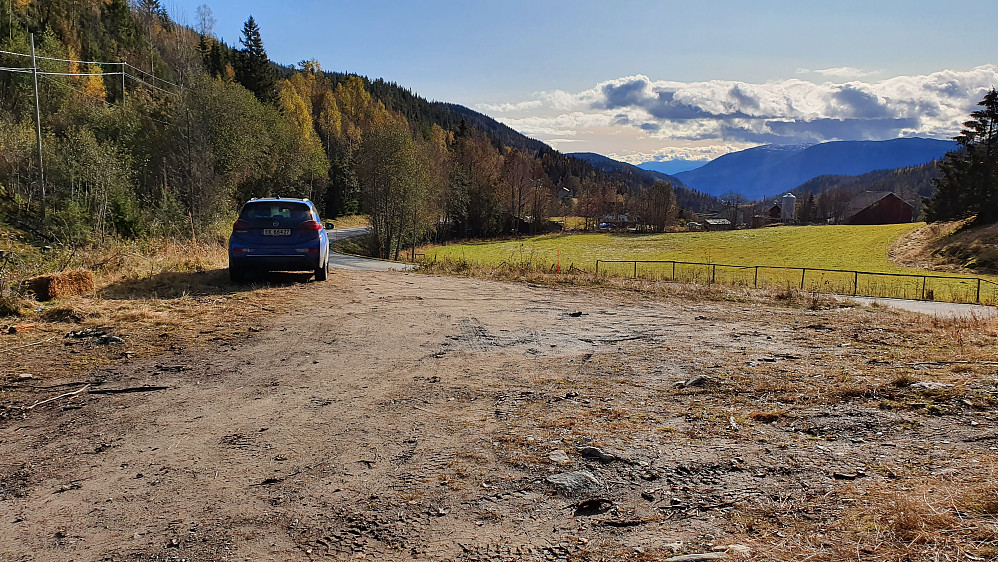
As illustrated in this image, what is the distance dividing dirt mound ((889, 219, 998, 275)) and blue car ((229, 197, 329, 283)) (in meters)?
48.8

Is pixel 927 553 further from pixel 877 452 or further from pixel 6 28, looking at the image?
pixel 6 28

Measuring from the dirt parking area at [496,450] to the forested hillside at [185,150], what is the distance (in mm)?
11523

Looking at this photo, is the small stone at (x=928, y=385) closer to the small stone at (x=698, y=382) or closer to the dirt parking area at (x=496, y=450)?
the dirt parking area at (x=496, y=450)

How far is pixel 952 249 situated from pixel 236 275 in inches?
2265

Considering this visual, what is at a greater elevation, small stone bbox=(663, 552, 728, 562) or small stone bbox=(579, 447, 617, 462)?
small stone bbox=(663, 552, 728, 562)

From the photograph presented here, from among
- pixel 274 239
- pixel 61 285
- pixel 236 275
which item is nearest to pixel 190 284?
pixel 236 275

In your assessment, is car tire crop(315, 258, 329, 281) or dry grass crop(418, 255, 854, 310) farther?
dry grass crop(418, 255, 854, 310)

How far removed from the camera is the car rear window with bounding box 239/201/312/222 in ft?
37.7

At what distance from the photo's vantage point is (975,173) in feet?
184

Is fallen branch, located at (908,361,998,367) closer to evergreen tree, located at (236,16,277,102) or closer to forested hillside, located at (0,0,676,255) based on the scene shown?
forested hillside, located at (0,0,676,255)

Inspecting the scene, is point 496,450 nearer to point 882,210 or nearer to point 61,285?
point 61,285

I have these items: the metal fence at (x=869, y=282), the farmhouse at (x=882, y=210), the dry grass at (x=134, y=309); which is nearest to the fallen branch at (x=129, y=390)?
the dry grass at (x=134, y=309)

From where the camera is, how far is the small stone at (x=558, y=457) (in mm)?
3829

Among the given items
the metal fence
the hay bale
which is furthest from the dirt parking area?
the metal fence
